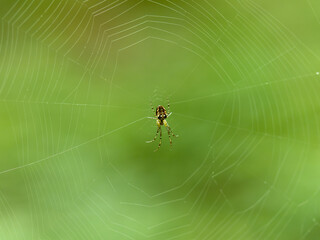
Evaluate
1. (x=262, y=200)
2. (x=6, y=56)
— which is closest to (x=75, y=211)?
(x=262, y=200)

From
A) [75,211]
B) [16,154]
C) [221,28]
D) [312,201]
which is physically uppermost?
[221,28]

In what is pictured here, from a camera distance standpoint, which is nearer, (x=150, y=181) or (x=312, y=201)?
(x=312, y=201)

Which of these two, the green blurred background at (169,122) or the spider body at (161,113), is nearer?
the green blurred background at (169,122)

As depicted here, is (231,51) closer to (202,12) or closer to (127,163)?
(202,12)

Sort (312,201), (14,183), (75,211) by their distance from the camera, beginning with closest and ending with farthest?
(312,201) → (75,211) → (14,183)

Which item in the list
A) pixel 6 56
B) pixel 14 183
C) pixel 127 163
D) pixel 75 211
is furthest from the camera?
pixel 6 56

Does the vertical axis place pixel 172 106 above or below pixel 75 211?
above

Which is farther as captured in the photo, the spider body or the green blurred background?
the spider body

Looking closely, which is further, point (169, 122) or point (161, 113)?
point (169, 122)
